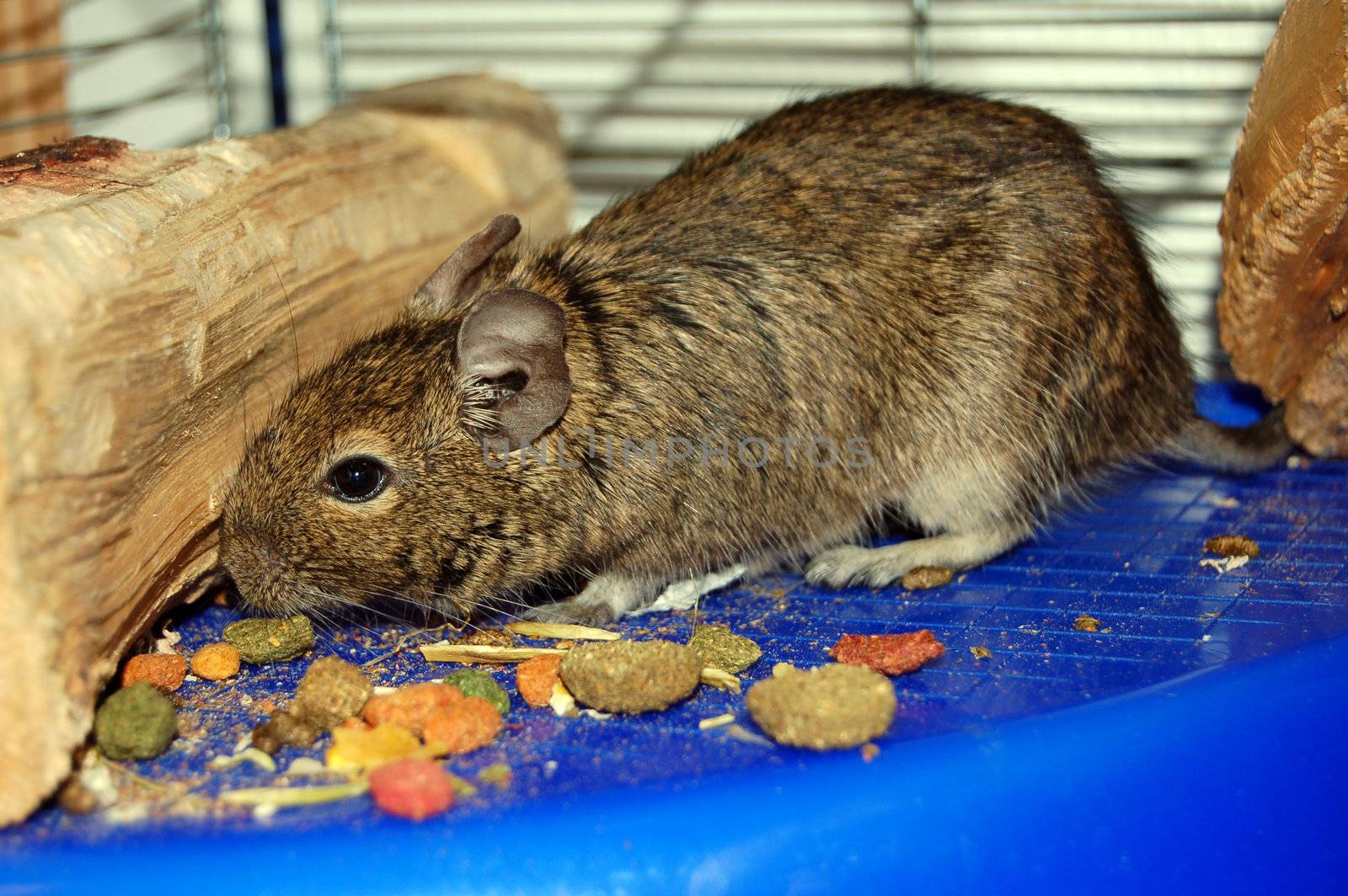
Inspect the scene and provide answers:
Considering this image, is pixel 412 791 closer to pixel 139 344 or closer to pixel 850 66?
pixel 139 344

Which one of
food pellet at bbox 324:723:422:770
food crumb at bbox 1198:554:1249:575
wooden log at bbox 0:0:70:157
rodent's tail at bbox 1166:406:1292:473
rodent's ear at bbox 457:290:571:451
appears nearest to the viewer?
food pellet at bbox 324:723:422:770

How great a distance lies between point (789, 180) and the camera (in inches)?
162

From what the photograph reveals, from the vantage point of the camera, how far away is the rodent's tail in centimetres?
455

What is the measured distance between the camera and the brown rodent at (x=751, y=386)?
11.7 feet

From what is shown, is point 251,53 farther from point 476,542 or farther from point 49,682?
point 49,682

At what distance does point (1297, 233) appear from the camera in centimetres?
390

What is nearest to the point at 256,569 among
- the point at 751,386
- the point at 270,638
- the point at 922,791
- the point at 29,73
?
the point at 270,638

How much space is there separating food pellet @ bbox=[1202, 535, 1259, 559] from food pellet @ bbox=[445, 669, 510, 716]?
2279 mm

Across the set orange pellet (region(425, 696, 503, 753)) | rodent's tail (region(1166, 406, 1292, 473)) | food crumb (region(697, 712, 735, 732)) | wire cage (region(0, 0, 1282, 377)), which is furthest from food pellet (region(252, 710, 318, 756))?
wire cage (region(0, 0, 1282, 377))

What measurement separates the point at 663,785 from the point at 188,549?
1.59 metres

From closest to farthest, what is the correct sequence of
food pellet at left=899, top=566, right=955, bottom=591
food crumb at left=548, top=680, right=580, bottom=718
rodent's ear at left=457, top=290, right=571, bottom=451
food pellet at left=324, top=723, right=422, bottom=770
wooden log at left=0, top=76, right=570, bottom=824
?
wooden log at left=0, top=76, right=570, bottom=824 → food pellet at left=324, top=723, right=422, bottom=770 → food crumb at left=548, top=680, right=580, bottom=718 → rodent's ear at left=457, top=290, right=571, bottom=451 → food pellet at left=899, top=566, right=955, bottom=591

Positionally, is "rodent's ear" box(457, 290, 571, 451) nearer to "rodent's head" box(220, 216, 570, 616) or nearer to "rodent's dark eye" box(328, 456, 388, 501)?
"rodent's head" box(220, 216, 570, 616)

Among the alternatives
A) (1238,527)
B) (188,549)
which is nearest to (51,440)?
(188,549)

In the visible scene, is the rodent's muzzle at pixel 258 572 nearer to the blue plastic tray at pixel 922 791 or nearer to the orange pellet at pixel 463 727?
the blue plastic tray at pixel 922 791
